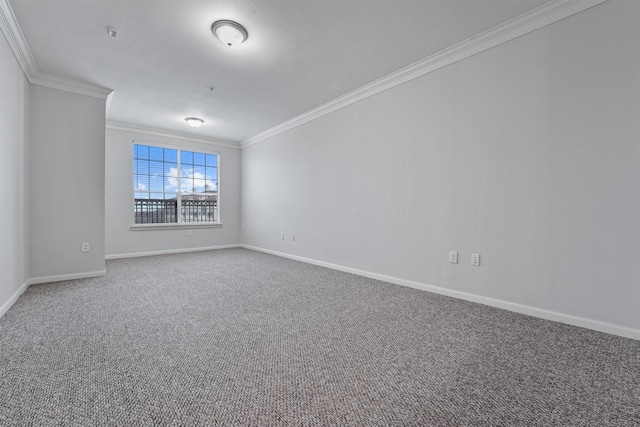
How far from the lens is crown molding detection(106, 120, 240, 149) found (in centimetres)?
543

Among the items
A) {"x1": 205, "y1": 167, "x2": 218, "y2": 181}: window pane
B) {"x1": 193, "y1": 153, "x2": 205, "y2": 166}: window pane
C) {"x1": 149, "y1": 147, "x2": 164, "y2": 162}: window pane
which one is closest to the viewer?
{"x1": 149, "y1": 147, "x2": 164, "y2": 162}: window pane

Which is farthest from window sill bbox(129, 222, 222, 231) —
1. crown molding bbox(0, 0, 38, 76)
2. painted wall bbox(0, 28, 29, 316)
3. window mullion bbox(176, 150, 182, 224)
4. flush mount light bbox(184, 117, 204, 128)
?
crown molding bbox(0, 0, 38, 76)

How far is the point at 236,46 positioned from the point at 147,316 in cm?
262

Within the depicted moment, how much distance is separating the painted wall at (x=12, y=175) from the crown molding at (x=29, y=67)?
86 millimetres

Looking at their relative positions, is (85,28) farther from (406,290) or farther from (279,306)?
(406,290)

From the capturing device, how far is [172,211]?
6230 mm

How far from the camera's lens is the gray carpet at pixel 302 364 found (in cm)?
133

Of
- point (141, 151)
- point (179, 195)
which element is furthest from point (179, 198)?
point (141, 151)

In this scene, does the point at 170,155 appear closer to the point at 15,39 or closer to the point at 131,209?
the point at 131,209

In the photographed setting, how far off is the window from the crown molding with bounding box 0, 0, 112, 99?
6.35ft

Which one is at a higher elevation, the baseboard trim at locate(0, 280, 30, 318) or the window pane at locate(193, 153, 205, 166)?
the window pane at locate(193, 153, 205, 166)

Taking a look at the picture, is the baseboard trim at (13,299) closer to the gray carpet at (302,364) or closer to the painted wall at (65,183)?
the gray carpet at (302,364)

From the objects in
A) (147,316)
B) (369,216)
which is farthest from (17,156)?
(369,216)

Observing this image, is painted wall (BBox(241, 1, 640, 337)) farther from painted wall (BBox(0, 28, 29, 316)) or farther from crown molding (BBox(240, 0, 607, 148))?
painted wall (BBox(0, 28, 29, 316))
